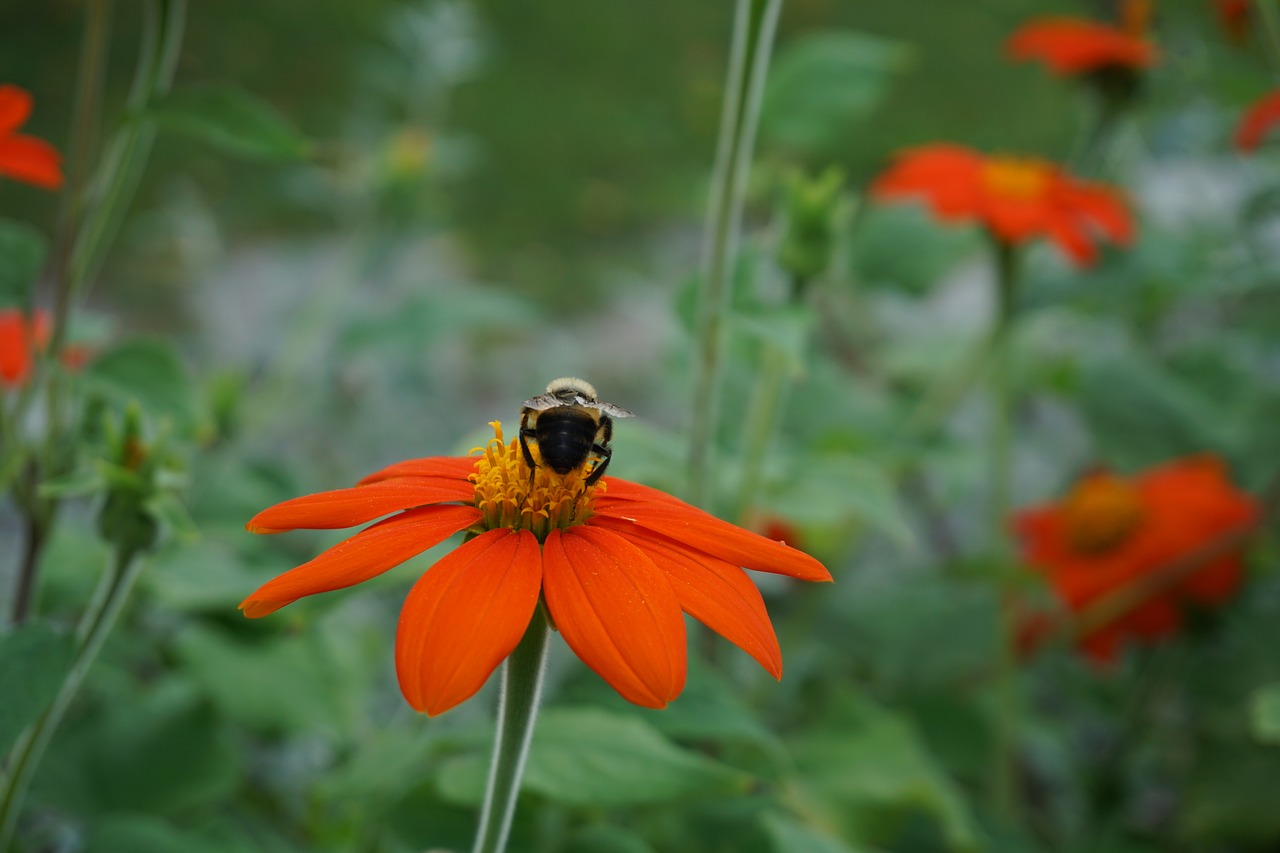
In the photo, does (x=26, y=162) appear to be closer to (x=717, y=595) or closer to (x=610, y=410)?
(x=610, y=410)

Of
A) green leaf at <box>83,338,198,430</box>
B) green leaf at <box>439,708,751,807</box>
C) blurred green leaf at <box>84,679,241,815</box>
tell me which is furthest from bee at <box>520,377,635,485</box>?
blurred green leaf at <box>84,679,241,815</box>

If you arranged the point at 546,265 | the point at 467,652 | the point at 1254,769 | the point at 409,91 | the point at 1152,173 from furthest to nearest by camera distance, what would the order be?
the point at 546,265
the point at 1152,173
the point at 409,91
the point at 1254,769
the point at 467,652

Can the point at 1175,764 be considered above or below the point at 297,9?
below

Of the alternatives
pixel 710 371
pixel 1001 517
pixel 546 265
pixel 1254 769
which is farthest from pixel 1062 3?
pixel 710 371

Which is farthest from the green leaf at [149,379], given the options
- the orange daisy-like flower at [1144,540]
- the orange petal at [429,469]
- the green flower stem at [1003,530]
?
the orange daisy-like flower at [1144,540]

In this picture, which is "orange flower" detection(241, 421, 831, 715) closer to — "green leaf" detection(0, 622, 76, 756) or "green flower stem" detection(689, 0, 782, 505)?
"green leaf" detection(0, 622, 76, 756)

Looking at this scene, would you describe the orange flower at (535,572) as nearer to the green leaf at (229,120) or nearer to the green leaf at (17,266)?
the green leaf at (229,120)

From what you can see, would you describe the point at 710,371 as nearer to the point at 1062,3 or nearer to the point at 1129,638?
the point at 1129,638
